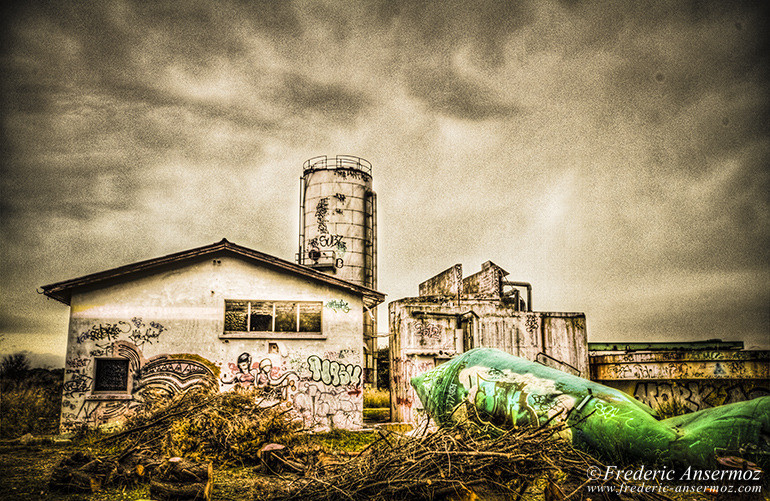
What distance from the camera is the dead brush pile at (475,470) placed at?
480 cm

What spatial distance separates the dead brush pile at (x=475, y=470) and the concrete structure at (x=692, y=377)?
33.0 ft

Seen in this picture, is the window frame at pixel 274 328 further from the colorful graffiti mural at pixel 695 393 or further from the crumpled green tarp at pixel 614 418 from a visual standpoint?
the colorful graffiti mural at pixel 695 393

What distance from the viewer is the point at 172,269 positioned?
13859 millimetres

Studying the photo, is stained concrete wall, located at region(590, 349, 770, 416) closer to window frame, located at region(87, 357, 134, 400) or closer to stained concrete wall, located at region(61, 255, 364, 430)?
stained concrete wall, located at region(61, 255, 364, 430)

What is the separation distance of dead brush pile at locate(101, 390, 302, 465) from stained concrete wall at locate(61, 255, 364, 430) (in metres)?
3.21

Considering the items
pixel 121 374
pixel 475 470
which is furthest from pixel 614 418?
pixel 121 374

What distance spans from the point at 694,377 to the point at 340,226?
15972 millimetres

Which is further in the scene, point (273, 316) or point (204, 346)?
A: point (273, 316)

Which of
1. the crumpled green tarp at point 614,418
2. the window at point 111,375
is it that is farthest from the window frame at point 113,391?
the crumpled green tarp at point 614,418

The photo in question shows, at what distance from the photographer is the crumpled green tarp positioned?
224 inches

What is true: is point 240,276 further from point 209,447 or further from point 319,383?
point 209,447

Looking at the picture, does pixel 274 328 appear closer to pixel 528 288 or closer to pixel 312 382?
pixel 312 382

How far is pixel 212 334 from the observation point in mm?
13539

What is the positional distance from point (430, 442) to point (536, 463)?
3.48 feet
